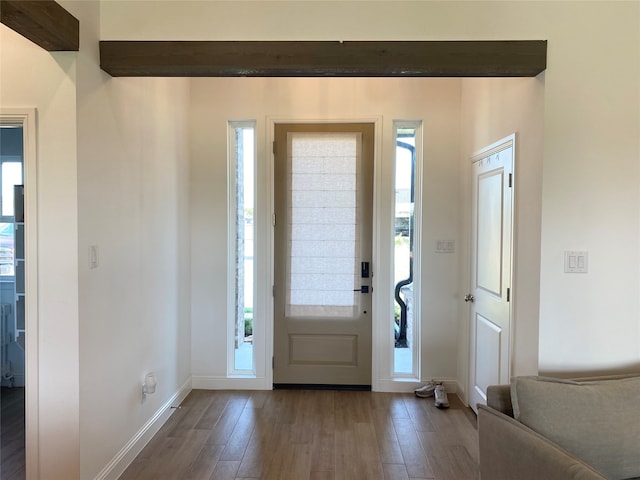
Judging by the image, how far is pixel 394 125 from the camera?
3.26 meters

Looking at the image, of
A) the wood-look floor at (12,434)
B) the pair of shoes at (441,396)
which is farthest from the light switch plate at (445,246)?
the wood-look floor at (12,434)

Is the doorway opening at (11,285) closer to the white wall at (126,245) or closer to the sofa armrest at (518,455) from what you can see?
the white wall at (126,245)

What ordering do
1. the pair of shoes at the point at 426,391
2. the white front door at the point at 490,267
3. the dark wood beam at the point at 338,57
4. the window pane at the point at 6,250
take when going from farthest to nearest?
the pair of shoes at the point at 426,391
the window pane at the point at 6,250
the white front door at the point at 490,267
the dark wood beam at the point at 338,57

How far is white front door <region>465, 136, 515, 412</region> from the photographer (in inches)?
94.2

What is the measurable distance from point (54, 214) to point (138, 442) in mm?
1479

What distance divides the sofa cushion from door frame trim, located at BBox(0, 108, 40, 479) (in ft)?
6.97

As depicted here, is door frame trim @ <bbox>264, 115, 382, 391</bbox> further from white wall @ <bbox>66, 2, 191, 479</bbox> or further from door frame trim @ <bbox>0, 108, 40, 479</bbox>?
door frame trim @ <bbox>0, 108, 40, 479</bbox>

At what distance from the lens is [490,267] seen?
8.70 ft

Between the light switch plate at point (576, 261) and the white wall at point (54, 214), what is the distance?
236cm

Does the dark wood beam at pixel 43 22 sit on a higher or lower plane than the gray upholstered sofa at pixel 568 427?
higher

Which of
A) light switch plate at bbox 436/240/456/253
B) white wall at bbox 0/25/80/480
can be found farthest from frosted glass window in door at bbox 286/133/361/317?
white wall at bbox 0/25/80/480

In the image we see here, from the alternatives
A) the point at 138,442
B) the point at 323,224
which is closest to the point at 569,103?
the point at 323,224

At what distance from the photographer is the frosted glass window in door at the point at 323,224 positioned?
3.29 metres

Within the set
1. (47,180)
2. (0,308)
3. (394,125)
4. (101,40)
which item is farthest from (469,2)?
(0,308)
